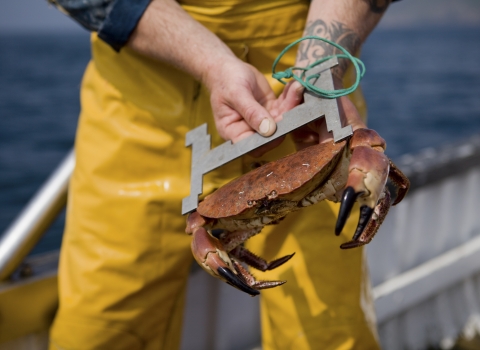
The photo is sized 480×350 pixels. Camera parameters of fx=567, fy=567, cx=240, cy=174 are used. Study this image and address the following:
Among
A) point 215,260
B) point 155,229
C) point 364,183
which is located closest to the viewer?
point 364,183

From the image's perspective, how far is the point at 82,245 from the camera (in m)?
1.55

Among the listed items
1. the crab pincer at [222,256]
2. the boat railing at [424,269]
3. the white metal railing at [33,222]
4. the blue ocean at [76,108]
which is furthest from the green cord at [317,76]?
the blue ocean at [76,108]

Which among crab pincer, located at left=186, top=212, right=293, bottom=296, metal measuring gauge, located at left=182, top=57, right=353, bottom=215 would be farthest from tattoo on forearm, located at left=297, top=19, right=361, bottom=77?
crab pincer, located at left=186, top=212, right=293, bottom=296

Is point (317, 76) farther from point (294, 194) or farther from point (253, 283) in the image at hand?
point (253, 283)

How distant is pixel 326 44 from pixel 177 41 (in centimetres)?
35

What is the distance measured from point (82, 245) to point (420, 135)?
34.4 feet

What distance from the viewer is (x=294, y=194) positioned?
1.11 meters

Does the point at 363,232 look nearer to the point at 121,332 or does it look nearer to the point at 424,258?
the point at 121,332

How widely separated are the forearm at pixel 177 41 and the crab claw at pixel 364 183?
451 mm

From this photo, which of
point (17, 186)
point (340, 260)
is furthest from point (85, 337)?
point (17, 186)

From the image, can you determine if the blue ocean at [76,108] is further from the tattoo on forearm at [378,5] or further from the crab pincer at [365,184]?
the crab pincer at [365,184]

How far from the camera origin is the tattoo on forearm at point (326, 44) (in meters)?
1.34

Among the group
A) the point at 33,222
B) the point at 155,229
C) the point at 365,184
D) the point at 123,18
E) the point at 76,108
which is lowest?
the point at 76,108

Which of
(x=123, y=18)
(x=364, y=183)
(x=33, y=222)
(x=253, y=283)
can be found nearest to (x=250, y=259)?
(x=253, y=283)
